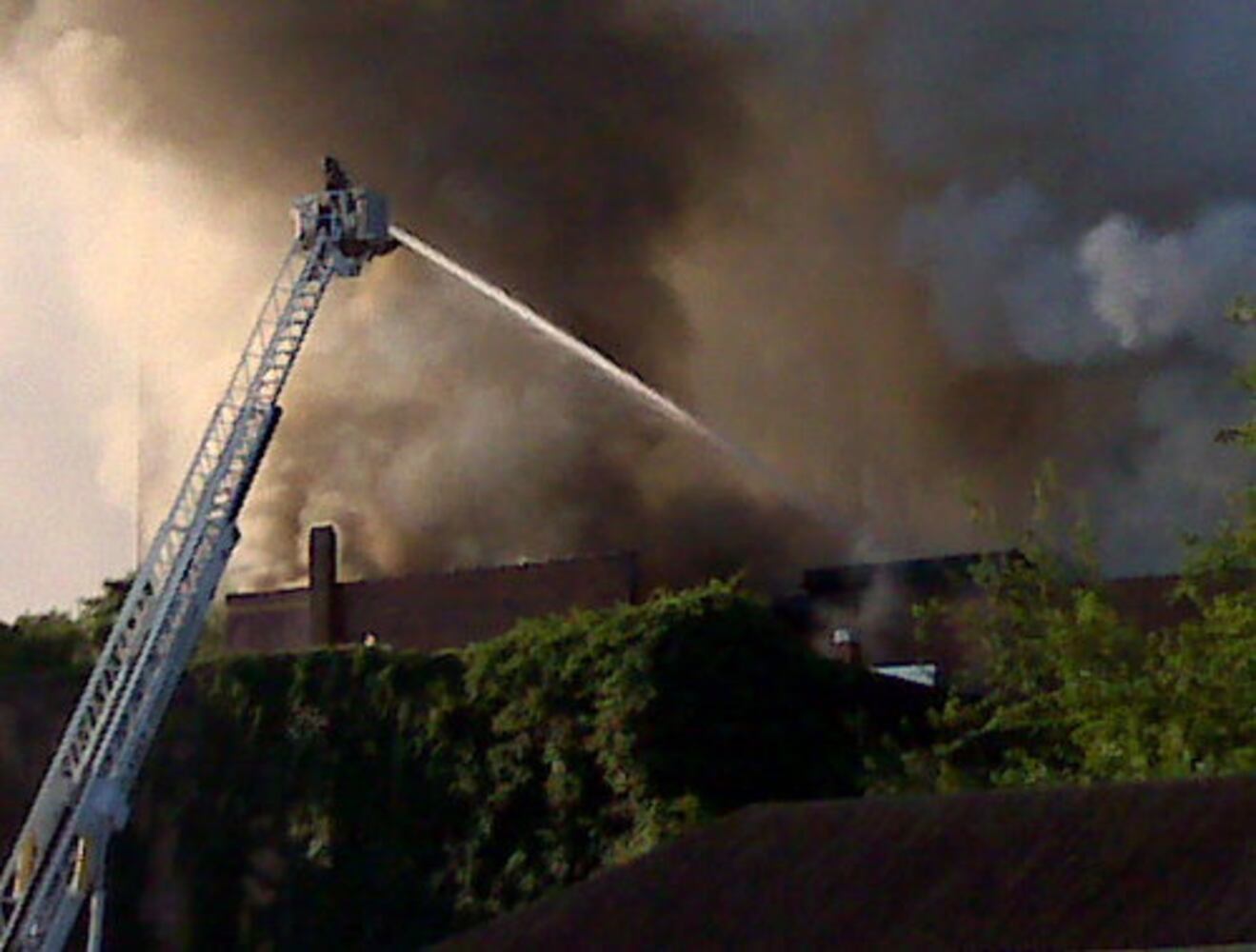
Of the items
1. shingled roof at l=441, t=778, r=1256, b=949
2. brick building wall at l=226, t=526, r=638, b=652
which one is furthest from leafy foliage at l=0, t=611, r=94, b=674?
shingled roof at l=441, t=778, r=1256, b=949

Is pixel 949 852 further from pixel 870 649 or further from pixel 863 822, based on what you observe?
pixel 870 649

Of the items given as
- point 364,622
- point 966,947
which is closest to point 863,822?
point 966,947

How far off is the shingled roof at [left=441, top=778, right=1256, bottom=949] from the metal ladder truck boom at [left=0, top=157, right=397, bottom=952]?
9.76 metres

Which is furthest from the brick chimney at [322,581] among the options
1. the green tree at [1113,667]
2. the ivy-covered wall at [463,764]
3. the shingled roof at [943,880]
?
the shingled roof at [943,880]

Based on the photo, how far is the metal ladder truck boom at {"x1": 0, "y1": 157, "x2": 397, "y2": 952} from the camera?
25.9m

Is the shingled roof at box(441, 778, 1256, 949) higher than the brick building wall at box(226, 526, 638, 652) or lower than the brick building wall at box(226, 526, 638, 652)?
lower

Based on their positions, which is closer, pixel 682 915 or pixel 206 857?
pixel 682 915

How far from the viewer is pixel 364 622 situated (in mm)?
49000

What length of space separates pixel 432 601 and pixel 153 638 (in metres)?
21.1

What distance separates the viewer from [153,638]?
27234 mm

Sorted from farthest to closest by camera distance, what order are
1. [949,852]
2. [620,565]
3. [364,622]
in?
[364,622] < [620,565] < [949,852]

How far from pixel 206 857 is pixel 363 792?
2465 millimetres

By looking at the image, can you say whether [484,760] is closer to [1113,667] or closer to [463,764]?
[463,764]

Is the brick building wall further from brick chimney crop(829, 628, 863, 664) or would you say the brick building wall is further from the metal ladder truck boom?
the metal ladder truck boom
